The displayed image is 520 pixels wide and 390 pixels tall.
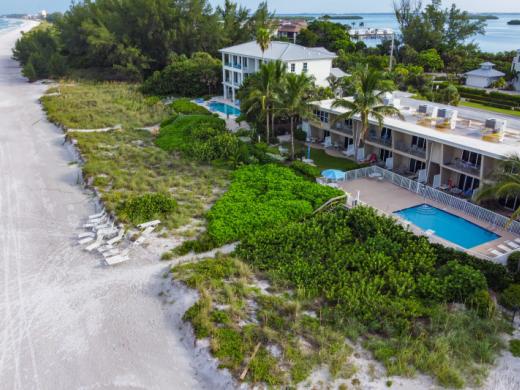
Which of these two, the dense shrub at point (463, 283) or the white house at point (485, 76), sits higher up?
the white house at point (485, 76)

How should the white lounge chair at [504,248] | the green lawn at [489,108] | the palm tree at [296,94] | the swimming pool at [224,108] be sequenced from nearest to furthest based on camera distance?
the white lounge chair at [504,248] < the palm tree at [296,94] < the green lawn at [489,108] < the swimming pool at [224,108]

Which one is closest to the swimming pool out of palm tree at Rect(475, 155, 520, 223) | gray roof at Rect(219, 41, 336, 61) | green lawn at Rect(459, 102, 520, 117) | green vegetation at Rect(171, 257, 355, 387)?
gray roof at Rect(219, 41, 336, 61)

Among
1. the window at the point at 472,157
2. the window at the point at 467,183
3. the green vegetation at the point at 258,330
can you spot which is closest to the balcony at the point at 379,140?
the window at the point at 472,157

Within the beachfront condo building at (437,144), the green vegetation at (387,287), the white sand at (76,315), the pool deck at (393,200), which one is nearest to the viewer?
the white sand at (76,315)

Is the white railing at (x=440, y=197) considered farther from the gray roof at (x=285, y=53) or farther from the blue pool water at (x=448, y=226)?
the gray roof at (x=285, y=53)

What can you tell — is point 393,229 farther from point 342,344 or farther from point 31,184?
point 31,184
